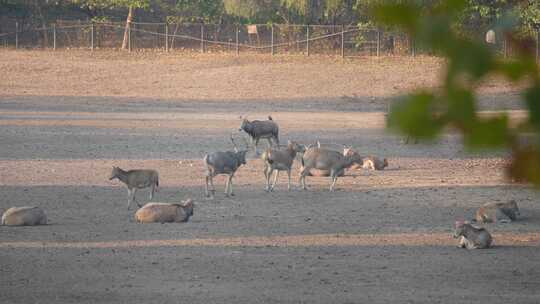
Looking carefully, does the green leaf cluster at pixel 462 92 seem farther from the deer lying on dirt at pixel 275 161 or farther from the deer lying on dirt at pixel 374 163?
the deer lying on dirt at pixel 374 163

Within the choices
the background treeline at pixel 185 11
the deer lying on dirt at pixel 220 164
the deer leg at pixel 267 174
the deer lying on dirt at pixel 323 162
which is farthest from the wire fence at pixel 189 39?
the deer lying on dirt at pixel 220 164

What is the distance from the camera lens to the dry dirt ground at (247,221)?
11508 millimetres

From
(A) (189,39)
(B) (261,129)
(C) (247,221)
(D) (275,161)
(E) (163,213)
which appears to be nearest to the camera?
(E) (163,213)

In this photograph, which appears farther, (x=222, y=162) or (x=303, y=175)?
(x=303, y=175)

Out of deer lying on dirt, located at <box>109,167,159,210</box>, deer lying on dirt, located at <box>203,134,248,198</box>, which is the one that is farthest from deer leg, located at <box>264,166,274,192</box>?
deer lying on dirt, located at <box>109,167,159,210</box>

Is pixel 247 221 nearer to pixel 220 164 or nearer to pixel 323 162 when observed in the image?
pixel 220 164

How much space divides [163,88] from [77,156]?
22199mm

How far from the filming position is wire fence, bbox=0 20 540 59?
60.6 m

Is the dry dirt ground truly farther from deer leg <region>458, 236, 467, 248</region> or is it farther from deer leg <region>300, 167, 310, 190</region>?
deer leg <region>300, 167, 310, 190</region>

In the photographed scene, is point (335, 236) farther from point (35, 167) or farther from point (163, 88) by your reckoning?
point (163, 88)

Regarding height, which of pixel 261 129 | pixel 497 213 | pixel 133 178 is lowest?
pixel 497 213

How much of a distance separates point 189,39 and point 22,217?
4907cm

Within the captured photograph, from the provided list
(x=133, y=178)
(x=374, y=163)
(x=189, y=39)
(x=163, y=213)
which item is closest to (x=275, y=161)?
(x=133, y=178)

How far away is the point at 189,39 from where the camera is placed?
2525 inches
